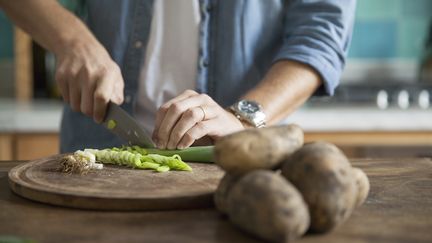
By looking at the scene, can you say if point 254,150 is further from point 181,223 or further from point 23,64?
point 23,64

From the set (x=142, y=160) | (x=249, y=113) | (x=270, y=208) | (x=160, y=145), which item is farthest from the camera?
(x=249, y=113)

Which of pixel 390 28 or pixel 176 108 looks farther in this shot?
pixel 390 28

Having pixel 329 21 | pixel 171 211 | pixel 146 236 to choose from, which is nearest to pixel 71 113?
pixel 329 21

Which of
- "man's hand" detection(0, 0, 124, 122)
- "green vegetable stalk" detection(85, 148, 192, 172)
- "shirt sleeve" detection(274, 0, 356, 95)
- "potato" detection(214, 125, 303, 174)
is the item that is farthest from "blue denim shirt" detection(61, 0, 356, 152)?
"potato" detection(214, 125, 303, 174)

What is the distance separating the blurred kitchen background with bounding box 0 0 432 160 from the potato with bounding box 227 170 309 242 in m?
1.34

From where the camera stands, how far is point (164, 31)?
1.39 metres

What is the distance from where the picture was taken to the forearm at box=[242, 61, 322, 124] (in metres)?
1.26

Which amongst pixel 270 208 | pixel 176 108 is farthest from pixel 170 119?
pixel 270 208

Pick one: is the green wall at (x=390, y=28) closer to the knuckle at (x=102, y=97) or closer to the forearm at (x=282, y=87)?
the forearm at (x=282, y=87)

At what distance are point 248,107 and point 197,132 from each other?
0.51ft

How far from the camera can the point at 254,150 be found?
693 mm

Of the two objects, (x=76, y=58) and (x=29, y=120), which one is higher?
(x=76, y=58)

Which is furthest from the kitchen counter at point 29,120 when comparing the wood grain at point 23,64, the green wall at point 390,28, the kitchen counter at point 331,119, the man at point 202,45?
the green wall at point 390,28

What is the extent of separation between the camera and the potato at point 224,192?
2.31ft
